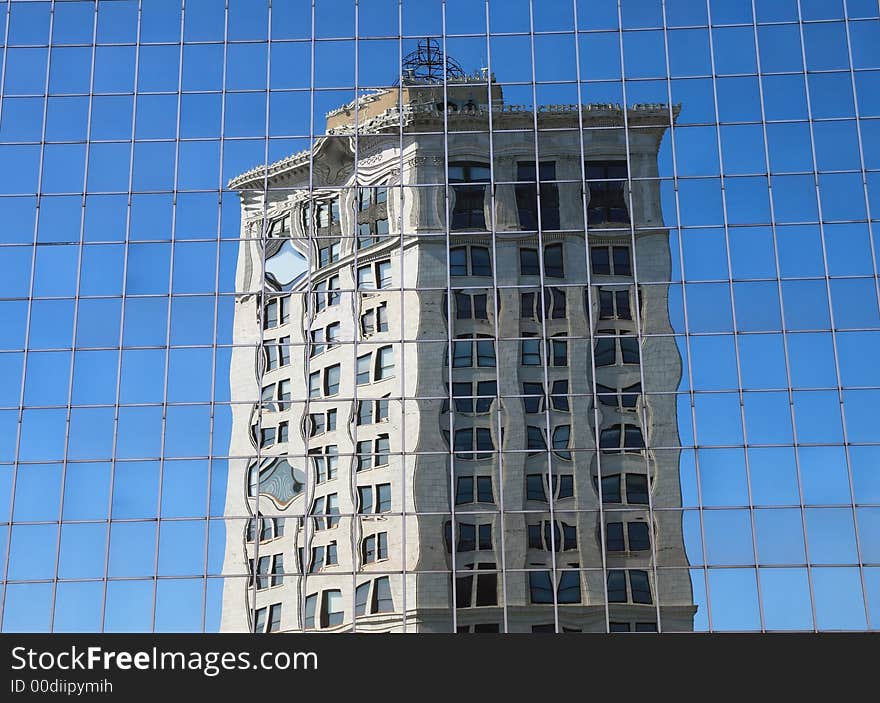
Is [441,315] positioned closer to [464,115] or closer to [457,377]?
[457,377]

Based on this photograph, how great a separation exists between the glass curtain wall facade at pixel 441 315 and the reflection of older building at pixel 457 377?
83 millimetres

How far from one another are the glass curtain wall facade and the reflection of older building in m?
0.08

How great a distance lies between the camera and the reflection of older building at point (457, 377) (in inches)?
1375

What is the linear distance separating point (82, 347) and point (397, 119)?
10.8 meters

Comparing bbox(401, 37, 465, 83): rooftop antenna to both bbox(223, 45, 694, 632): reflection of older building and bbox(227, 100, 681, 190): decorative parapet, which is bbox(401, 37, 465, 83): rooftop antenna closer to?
bbox(223, 45, 694, 632): reflection of older building

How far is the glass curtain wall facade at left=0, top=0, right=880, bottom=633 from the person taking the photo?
1383 inches

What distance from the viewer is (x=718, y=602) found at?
114ft

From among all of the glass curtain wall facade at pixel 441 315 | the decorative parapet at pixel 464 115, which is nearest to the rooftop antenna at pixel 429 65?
the glass curtain wall facade at pixel 441 315

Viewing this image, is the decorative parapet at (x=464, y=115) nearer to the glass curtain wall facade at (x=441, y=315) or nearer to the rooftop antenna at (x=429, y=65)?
the glass curtain wall facade at (x=441, y=315)

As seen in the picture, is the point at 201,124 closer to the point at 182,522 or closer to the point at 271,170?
the point at 271,170

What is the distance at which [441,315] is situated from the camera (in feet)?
121
